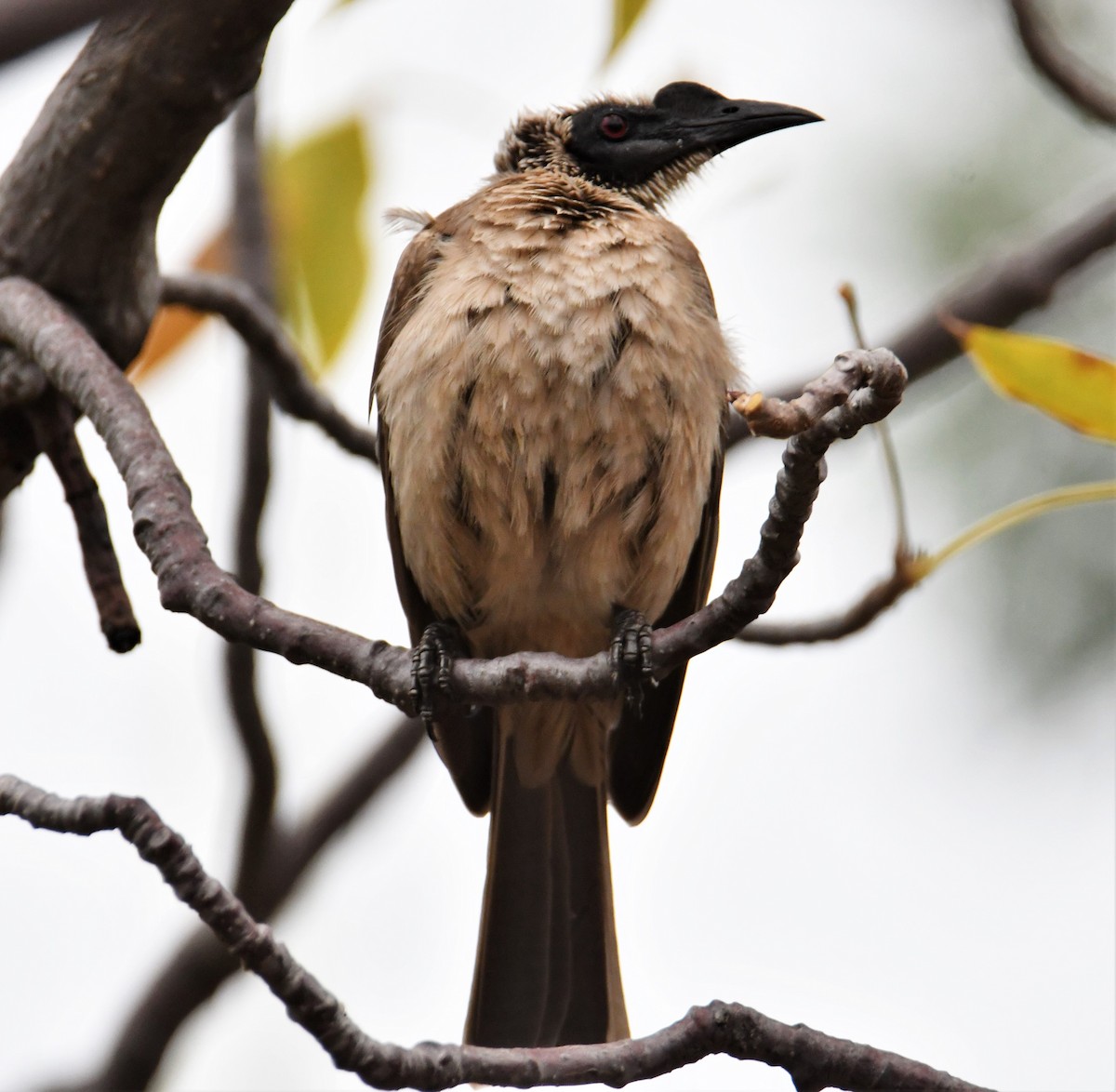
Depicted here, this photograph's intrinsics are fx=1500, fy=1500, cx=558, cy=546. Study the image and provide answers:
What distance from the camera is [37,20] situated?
986mm

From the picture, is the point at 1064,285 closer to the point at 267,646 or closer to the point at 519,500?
the point at 519,500

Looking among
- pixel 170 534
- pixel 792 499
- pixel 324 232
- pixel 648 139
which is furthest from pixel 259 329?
pixel 792 499

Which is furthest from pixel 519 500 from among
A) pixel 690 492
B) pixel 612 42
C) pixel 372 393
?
pixel 612 42

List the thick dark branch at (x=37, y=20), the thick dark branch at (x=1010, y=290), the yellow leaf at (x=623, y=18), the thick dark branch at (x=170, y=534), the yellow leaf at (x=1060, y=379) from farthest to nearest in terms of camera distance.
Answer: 1. the thick dark branch at (x=1010, y=290)
2. the yellow leaf at (x=623, y=18)
3. the thick dark branch at (x=170, y=534)
4. the yellow leaf at (x=1060, y=379)
5. the thick dark branch at (x=37, y=20)

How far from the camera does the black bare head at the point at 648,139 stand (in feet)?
14.2

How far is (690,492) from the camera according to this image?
3.55 meters

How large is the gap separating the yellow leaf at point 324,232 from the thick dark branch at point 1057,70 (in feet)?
6.00

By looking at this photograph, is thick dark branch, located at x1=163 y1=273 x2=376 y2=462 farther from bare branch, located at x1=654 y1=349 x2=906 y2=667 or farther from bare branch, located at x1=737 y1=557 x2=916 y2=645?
bare branch, located at x1=654 y1=349 x2=906 y2=667

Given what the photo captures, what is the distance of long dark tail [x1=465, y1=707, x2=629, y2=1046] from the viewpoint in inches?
146

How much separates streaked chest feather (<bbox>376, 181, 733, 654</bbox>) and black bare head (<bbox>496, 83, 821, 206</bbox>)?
2.20ft

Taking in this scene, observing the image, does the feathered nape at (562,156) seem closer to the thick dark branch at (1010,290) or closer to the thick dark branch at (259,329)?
the thick dark branch at (1010,290)

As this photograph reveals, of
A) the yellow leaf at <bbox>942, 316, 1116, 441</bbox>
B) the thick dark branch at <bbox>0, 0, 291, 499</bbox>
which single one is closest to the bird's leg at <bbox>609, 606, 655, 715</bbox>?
the yellow leaf at <bbox>942, 316, 1116, 441</bbox>

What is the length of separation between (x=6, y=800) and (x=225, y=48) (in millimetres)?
1502

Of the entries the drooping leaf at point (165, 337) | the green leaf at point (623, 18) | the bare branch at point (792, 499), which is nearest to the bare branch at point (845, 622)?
the bare branch at point (792, 499)
